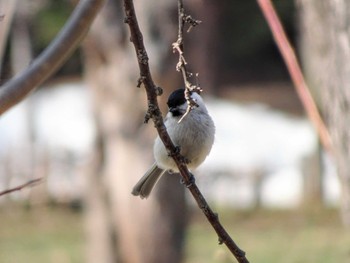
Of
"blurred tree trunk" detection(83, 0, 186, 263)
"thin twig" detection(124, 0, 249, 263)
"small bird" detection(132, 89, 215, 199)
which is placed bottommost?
"thin twig" detection(124, 0, 249, 263)

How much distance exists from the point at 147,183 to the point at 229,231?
42.9 ft

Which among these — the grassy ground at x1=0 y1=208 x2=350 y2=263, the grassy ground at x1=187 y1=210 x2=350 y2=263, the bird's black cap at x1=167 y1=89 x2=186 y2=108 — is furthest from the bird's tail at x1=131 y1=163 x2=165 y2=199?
the grassy ground at x1=0 y1=208 x2=350 y2=263

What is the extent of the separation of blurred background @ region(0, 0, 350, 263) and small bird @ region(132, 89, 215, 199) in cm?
29

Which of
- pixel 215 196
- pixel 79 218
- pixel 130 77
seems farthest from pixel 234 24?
pixel 130 77

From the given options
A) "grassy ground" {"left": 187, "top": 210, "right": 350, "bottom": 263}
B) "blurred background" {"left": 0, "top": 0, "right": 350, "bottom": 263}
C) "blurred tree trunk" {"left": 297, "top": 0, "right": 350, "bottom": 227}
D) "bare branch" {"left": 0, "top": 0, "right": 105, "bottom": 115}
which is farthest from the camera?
"grassy ground" {"left": 187, "top": 210, "right": 350, "bottom": 263}

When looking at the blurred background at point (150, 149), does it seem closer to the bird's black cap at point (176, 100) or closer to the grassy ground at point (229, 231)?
the grassy ground at point (229, 231)

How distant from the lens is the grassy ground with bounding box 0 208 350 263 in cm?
1328

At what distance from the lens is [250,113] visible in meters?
26.3

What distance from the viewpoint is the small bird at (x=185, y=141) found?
121 inches

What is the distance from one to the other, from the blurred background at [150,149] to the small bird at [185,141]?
0.29 metres

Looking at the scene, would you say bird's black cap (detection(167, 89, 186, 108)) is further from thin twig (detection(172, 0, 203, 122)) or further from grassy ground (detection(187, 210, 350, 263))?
grassy ground (detection(187, 210, 350, 263))

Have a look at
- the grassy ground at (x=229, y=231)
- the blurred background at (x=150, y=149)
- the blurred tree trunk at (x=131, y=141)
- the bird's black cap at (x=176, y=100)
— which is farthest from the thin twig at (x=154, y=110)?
the grassy ground at (x=229, y=231)

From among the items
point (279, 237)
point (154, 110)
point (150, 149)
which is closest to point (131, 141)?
point (150, 149)

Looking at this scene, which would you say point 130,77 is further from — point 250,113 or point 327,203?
point 250,113
